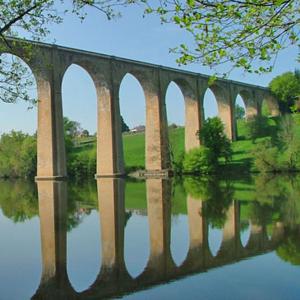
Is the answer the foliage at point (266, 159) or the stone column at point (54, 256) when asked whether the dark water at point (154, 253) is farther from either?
the foliage at point (266, 159)

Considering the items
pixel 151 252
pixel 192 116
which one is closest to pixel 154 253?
pixel 151 252

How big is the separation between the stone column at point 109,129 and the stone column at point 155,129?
579cm

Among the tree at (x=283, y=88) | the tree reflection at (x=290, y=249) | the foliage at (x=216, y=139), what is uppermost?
the tree at (x=283, y=88)

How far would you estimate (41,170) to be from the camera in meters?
37.4

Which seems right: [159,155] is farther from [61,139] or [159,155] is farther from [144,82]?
[61,139]

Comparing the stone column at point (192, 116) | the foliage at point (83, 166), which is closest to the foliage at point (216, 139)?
the stone column at point (192, 116)

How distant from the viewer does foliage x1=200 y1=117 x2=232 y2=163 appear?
162ft

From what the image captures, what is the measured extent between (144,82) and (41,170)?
16615 millimetres

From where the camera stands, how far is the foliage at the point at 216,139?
4931 cm

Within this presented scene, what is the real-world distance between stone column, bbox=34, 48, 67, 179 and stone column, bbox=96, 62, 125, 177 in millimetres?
5795

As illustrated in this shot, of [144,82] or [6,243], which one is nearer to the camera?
[6,243]

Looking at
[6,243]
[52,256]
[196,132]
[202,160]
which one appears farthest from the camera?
[196,132]

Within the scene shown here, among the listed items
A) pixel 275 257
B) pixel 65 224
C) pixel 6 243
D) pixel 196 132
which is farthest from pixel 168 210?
pixel 196 132

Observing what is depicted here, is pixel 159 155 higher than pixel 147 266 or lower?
higher
